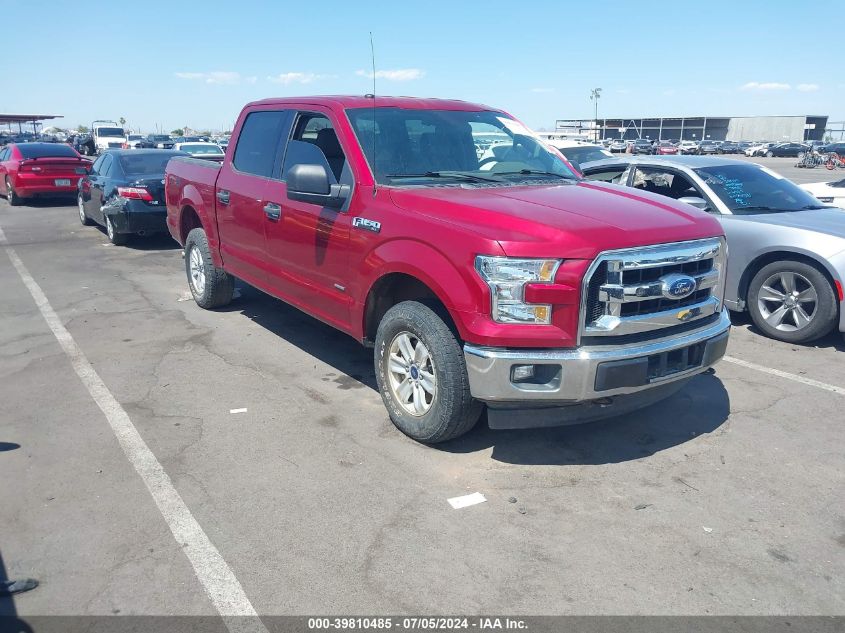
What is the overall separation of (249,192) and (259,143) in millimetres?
450

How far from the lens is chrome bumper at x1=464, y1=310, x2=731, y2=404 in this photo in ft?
12.2

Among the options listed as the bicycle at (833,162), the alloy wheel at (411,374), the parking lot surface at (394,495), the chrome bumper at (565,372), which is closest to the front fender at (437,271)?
the chrome bumper at (565,372)

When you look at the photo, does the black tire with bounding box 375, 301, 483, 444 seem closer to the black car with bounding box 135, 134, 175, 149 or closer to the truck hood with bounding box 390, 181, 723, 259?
the truck hood with bounding box 390, 181, 723, 259

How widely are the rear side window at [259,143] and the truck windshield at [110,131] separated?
45.7m

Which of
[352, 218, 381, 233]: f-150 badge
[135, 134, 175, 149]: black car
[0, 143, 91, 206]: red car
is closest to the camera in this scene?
[352, 218, 381, 233]: f-150 badge

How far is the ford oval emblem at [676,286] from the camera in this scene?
394 centimetres

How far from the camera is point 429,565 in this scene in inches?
126

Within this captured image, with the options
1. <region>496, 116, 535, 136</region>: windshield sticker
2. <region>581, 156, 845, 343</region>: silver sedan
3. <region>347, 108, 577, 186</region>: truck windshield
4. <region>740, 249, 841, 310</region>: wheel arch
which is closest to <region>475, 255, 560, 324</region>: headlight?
<region>347, 108, 577, 186</region>: truck windshield

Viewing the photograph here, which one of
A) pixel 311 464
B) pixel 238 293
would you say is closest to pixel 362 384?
pixel 311 464

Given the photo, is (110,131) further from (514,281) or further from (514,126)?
(514,281)

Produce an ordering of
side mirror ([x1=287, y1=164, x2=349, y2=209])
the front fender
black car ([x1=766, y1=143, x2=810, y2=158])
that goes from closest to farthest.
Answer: the front fender
side mirror ([x1=287, y1=164, x2=349, y2=209])
black car ([x1=766, y1=143, x2=810, y2=158])

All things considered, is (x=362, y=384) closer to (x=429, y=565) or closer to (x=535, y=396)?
(x=535, y=396)

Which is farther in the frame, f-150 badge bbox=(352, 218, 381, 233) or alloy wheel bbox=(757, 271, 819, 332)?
alloy wheel bbox=(757, 271, 819, 332)

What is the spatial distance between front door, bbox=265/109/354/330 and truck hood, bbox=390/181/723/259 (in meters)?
0.67
